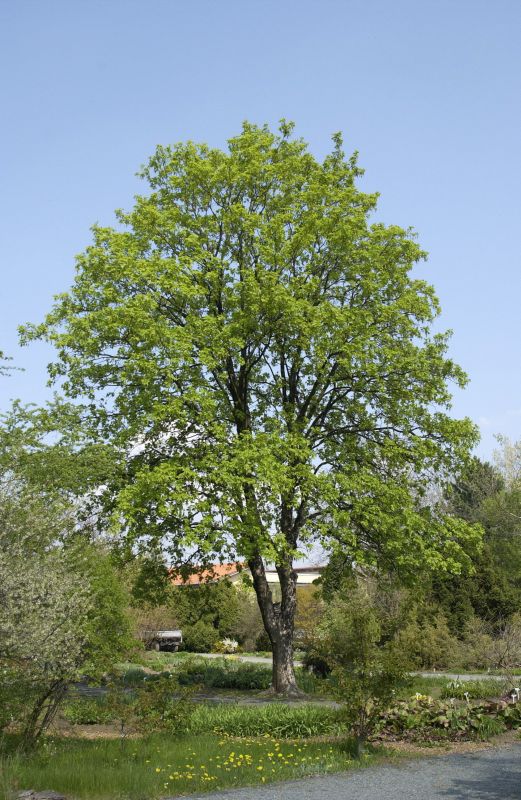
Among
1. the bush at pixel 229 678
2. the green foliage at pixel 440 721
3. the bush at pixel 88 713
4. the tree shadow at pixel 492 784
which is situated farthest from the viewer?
the bush at pixel 229 678

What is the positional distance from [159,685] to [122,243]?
36.0ft

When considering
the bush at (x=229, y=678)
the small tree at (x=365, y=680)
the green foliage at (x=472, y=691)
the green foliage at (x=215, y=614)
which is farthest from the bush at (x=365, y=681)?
the green foliage at (x=215, y=614)

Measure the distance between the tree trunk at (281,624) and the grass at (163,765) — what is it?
704cm

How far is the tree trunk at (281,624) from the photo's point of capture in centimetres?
1950

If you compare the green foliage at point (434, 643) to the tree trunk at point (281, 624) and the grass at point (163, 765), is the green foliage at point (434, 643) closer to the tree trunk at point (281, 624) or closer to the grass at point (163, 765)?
the tree trunk at point (281, 624)

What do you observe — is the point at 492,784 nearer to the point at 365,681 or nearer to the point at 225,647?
the point at 365,681

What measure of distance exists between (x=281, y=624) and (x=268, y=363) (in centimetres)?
698

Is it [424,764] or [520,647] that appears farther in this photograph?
[520,647]

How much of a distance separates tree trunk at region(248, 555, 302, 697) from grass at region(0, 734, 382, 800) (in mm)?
7038

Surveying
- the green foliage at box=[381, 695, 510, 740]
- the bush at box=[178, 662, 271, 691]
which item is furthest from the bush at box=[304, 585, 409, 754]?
the bush at box=[178, 662, 271, 691]

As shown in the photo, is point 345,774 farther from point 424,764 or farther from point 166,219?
point 166,219

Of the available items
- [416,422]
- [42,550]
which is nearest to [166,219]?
[416,422]

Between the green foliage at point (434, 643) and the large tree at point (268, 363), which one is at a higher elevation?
the large tree at point (268, 363)

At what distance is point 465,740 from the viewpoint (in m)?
12.4
